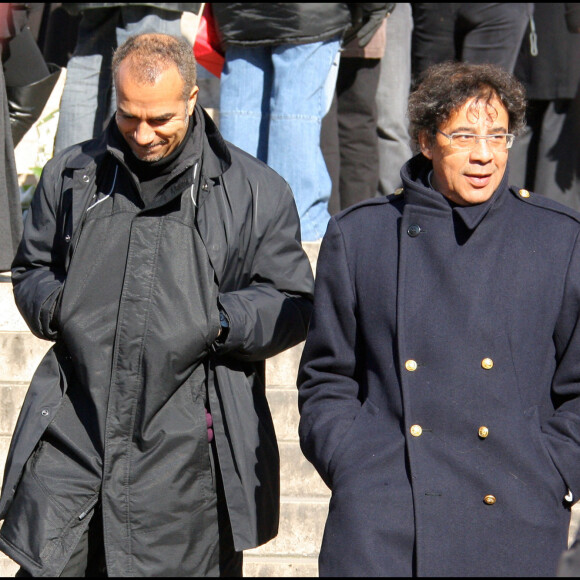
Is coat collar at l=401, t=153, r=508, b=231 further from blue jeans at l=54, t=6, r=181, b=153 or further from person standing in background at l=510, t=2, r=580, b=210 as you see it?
person standing in background at l=510, t=2, r=580, b=210

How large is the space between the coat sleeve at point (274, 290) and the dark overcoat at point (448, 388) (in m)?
0.27

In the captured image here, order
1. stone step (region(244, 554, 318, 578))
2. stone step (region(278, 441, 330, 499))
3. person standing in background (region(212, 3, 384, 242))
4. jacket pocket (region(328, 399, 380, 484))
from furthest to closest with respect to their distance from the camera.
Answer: person standing in background (region(212, 3, 384, 242)) → stone step (region(278, 441, 330, 499)) → stone step (region(244, 554, 318, 578)) → jacket pocket (region(328, 399, 380, 484))

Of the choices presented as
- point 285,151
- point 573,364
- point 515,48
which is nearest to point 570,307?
point 573,364

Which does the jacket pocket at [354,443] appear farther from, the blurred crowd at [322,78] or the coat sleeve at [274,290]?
the blurred crowd at [322,78]

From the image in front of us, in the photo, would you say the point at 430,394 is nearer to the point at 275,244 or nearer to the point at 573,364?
the point at 573,364

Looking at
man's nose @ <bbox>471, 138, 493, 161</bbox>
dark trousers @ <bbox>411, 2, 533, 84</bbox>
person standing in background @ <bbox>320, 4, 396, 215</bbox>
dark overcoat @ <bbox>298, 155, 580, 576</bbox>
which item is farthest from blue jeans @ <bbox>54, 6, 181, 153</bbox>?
man's nose @ <bbox>471, 138, 493, 161</bbox>

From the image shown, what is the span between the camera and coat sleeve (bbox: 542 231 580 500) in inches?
130

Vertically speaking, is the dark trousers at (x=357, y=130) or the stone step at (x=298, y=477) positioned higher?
the dark trousers at (x=357, y=130)

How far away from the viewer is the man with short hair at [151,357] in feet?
12.3

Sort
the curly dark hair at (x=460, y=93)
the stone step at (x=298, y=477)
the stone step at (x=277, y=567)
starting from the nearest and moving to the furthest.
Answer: the curly dark hair at (x=460, y=93), the stone step at (x=277, y=567), the stone step at (x=298, y=477)

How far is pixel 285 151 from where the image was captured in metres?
5.90

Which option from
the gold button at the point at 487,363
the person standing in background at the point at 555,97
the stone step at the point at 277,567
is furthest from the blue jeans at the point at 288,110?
the gold button at the point at 487,363

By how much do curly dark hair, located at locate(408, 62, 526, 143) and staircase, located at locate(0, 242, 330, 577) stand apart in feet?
6.62

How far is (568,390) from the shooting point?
338cm
